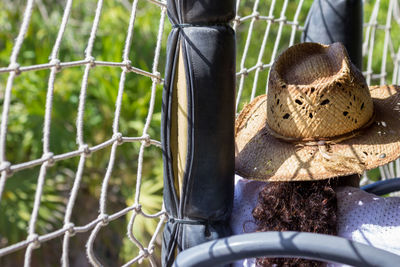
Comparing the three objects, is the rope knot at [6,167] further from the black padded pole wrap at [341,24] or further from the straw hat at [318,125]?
the black padded pole wrap at [341,24]

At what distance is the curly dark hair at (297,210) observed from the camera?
95 centimetres

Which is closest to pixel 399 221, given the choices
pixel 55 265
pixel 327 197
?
pixel 327 197

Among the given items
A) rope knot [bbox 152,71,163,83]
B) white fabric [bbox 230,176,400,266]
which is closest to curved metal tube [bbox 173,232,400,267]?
white fabric [bbox 230,176,400,266]

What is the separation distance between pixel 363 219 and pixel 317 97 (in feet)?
0.78

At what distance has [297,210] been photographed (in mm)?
983

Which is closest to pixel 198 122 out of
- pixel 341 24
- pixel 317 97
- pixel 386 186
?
pixel 317 97

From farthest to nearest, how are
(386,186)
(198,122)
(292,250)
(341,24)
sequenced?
(341,24), (386,186), (198,122), (292,250)

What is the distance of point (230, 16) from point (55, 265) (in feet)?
9.66

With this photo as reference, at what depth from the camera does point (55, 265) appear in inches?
136

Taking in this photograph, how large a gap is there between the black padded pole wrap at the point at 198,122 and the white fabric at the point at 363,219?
6 centimetres

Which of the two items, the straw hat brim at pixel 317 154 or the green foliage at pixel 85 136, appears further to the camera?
the green foliage at pixel 85 136

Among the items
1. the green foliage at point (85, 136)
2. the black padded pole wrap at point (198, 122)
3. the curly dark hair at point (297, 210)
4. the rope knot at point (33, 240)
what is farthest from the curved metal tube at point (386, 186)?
the green foliage at point (85, 136)

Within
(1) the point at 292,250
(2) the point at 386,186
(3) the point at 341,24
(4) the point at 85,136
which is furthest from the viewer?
(4) the point at 85,136

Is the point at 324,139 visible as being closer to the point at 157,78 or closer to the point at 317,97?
the point at 317,97
